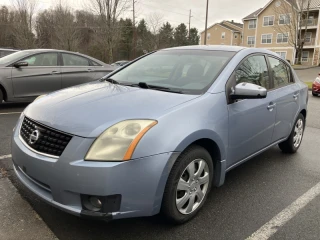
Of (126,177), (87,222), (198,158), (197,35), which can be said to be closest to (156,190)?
(126,177)

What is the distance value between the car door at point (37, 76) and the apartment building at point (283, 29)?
35.0m

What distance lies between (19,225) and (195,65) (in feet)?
7.42

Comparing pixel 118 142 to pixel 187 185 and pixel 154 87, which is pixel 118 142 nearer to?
pixel 187 185

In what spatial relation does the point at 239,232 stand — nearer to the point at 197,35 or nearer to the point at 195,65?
the point at 195,65

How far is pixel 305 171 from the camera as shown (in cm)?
392

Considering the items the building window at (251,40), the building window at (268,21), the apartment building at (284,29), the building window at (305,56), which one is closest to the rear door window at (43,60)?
the apartment building at (284,29)

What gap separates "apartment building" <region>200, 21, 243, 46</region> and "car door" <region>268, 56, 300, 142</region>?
2060 inches

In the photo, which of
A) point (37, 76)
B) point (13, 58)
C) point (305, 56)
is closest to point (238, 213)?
point (37, 76)

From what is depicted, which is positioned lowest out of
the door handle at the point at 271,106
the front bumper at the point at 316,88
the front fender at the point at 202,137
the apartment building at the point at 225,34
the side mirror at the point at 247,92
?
the front bumper at the point at 316,88

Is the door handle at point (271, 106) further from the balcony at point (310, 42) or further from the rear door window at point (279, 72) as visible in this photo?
the balcony at point (310, 42)

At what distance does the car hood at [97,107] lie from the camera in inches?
86.7

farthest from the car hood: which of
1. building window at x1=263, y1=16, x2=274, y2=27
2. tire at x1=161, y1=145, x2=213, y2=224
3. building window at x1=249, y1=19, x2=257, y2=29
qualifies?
building window at x1=249, y1=19, x2=257, y2=29

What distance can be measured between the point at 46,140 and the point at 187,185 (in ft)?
3.85

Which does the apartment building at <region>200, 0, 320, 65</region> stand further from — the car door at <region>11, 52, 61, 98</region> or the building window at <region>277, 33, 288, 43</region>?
the car door at <region>11, 52, 61, 98</region>
